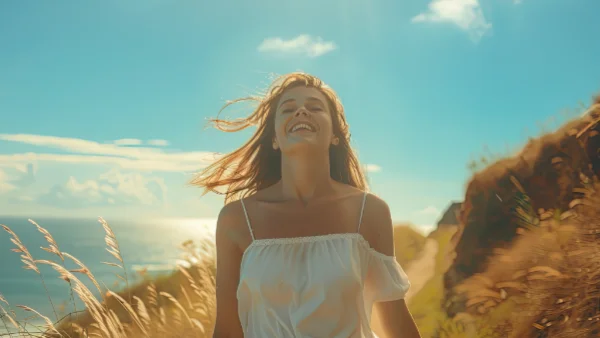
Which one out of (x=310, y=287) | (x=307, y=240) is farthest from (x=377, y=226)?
(x=310, y=287)

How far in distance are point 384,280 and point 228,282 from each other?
887 mm

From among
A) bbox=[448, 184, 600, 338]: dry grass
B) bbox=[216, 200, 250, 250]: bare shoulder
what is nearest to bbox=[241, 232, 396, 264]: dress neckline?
bbox=[216, 200, 250, 250]: bare shoulder

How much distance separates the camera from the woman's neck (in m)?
3.29

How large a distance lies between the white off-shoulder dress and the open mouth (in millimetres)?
634

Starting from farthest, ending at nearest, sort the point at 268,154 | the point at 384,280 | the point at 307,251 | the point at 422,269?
1. the point at 422,269
2. the point at 268,154
3. the point at 384,280
4. the point at 307,251

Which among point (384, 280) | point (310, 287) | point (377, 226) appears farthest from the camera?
point (377, 226)

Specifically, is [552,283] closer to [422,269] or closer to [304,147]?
[304,147]

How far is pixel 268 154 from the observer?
12.6ft

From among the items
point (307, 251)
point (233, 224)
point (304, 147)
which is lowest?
point (307, 251)

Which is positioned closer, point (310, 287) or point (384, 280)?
point (310, 287)

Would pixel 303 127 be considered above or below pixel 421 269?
above

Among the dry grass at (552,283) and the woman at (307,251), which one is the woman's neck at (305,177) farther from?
the dry grass at (552,283)

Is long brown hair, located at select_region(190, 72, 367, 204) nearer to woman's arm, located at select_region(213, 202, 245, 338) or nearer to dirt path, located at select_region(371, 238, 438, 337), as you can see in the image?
woman's arm, located at select_region(213, 202, 245, 338)

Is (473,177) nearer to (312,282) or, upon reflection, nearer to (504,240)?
(504,240)
